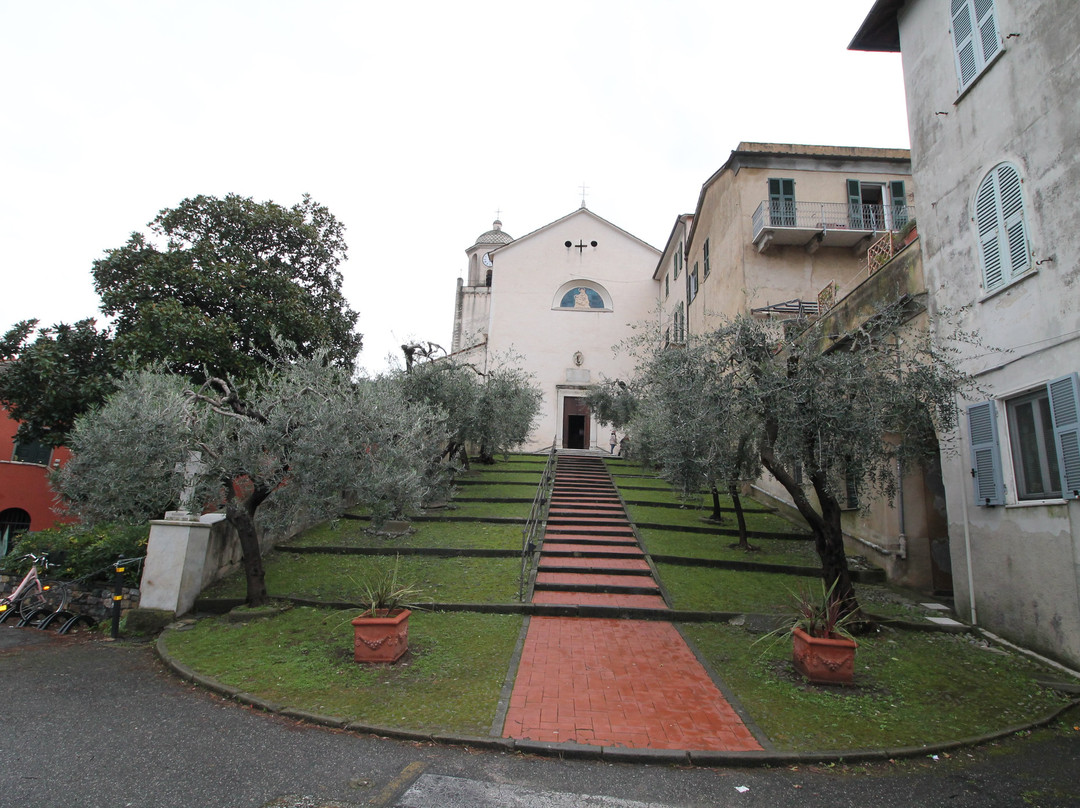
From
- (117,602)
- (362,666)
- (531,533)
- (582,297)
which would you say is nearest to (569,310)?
(582,297)

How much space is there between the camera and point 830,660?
19.2ft

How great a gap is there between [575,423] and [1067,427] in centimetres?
2371

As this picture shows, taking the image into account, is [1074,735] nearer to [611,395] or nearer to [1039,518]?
[1039,518]

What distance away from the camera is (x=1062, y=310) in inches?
254

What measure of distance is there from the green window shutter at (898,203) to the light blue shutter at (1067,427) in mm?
12336

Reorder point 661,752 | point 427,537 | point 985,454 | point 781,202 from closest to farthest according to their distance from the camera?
1. point 661,752
2. point 985,454
3. point 427,537
4. point 781,202

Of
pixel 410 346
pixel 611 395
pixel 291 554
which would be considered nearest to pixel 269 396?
pixel 291 554

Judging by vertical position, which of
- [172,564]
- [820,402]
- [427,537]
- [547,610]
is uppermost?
[820,402]

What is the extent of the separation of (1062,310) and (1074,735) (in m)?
4.23

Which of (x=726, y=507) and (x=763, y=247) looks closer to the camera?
(x=726, y=507)

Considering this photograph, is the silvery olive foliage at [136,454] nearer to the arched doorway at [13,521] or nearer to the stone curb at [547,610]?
the stone curb at [547,610]

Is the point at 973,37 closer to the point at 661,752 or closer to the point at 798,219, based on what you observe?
the point at 798,219

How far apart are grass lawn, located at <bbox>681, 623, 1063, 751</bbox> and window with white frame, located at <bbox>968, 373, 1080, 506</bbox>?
1941 mm

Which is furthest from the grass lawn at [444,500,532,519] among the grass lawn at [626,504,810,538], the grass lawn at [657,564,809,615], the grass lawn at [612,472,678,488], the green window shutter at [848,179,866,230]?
the green window shutter at [848,179,866,230]
